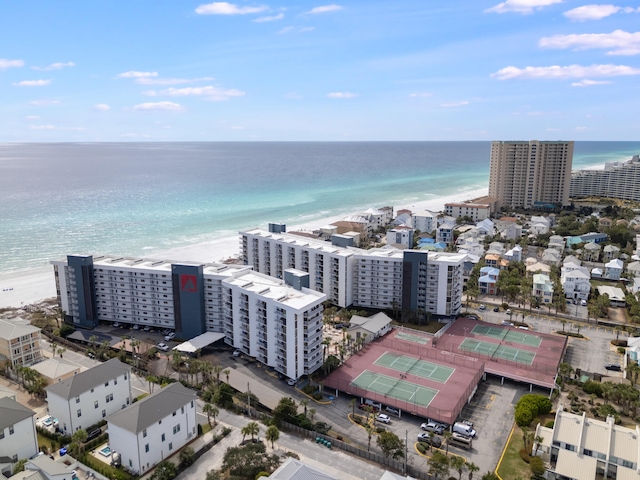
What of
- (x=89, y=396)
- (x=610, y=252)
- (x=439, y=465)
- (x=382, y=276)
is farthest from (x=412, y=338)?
(x=610, y=252)

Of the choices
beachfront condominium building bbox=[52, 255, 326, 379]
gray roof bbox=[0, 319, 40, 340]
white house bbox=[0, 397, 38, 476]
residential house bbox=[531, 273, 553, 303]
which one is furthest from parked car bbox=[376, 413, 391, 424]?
residential house bbox=[531, 273, 553, 303]

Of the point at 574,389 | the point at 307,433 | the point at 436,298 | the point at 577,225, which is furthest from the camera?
the point at 577,225

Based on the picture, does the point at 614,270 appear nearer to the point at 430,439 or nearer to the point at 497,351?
the point at 497,351

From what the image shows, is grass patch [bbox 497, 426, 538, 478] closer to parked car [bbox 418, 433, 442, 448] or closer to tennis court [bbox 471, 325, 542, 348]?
parked car [bbox 418, 433, 442, 448]

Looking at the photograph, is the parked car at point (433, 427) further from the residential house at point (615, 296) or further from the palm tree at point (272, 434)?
the residential house at point (615, 296)

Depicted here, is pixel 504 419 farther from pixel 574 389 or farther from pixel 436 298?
pixel 436 298

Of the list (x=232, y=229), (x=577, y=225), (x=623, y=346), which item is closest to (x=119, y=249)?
(x=232, y=229)

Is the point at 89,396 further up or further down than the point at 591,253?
further down
